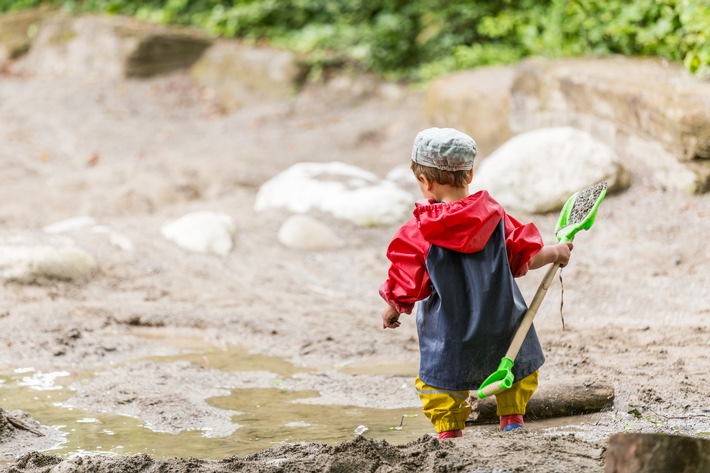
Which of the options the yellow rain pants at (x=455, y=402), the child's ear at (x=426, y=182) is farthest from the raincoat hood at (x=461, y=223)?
the yellow rain pants at (x=455, y=402)

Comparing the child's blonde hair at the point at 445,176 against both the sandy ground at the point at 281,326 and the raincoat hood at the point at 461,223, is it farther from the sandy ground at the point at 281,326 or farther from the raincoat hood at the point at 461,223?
the sandy ground at the point at 281,326

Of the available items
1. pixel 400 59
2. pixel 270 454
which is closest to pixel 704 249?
pixel 270 454

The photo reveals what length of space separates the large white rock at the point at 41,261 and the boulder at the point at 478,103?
4709mm

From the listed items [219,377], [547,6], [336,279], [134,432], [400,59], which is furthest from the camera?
[400,59]

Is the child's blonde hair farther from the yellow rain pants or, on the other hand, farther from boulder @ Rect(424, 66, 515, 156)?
boulder @ Rect(424, 66, 515, 156)

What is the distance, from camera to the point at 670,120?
7.53 meters

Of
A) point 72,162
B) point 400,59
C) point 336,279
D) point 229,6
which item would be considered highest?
point 229,6

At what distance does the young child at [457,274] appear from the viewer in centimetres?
357

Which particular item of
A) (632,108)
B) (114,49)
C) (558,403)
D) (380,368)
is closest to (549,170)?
(632,108)

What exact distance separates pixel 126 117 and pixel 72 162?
1.75 meters

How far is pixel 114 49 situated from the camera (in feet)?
48.2

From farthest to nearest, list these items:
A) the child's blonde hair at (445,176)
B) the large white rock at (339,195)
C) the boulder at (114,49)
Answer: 1. the boulder at (114,49)
2. the large white rock at (339,195)
3. the child's blonde hair at (445,176)

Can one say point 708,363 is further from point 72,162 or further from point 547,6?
point 72,162

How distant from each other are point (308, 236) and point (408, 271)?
185 inches
